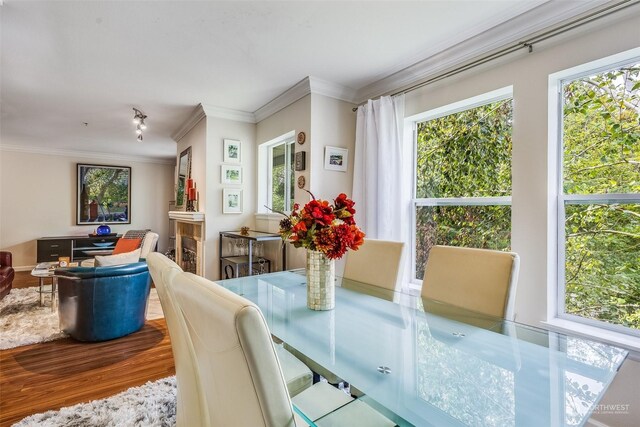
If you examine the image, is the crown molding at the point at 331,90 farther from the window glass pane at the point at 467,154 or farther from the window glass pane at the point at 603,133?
the window glass pane at the point at 603,133

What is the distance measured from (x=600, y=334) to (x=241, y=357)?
6.83 feet

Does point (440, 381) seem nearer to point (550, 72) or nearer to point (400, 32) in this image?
point (550, 72)

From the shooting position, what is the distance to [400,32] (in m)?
2.23

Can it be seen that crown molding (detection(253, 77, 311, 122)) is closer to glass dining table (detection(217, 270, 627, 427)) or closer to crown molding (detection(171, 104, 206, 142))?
crown molding (detection(171, 104, 206, 142))

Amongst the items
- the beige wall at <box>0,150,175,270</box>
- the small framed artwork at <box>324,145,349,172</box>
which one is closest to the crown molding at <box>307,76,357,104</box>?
the small framed artwork at <box>324,145,349,172</box>

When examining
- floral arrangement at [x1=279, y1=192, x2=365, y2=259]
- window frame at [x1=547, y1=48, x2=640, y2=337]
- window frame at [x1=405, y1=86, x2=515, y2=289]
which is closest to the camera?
floral arrangement at [x1=279, y1=192, x2=365, y2=259]

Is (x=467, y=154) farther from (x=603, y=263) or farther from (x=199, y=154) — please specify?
(x=199, y=154)

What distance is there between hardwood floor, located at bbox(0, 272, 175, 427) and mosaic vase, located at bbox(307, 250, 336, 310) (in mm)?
1496

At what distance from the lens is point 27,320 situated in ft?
10.8

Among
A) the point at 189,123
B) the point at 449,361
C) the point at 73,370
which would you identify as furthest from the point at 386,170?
the point at 189,123

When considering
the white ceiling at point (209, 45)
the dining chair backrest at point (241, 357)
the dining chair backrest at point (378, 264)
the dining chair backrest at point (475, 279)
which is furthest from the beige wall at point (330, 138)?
the dining chair backrest at point (241, 357)

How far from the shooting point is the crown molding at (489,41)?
72.1 inches

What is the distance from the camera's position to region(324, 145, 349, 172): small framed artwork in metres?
3.22

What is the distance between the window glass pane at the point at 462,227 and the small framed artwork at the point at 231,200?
2.31m
